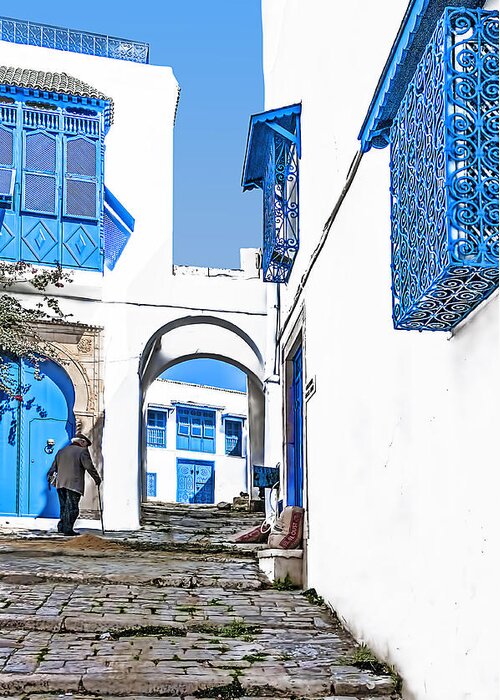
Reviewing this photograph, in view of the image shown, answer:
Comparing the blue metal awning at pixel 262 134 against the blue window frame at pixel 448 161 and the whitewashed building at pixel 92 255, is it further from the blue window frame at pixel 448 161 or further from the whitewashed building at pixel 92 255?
the blue window frame at pixel 448 161

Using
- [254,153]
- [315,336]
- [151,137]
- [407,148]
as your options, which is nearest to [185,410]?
[151,137]

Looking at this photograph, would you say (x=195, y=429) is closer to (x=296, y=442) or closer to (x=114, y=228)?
(x=114, y=228)

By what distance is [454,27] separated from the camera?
359 centimetres

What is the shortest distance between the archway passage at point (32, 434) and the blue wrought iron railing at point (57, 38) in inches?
216

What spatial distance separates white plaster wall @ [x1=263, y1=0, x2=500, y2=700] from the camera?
3998 millimetres

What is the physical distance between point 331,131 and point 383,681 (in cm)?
447

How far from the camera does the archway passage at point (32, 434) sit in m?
15.0

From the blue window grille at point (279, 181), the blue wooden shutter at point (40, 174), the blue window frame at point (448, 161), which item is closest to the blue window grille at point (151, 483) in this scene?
the blue wooden shutter at point (40, 174)

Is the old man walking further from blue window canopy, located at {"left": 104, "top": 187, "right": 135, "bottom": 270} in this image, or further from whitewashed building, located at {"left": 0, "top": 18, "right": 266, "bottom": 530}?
blue window canopy, located at {"left": 104, "top": 187, "right": 135, "bottom": 270}

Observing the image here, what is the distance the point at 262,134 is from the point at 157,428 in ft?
68.9

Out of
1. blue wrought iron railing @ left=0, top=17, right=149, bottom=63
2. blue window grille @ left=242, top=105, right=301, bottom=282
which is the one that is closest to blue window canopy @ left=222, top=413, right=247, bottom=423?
blue wrought iron railing @ left=0, top=17, right=149, bottom=63

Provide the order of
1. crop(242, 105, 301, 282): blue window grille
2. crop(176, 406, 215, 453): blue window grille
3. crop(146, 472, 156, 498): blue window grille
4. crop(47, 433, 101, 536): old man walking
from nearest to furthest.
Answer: crop(242, 105, 301, 282): blue window grille < crop(47, 433, 101, 536): old man walking < crop(146, 472, 156, 498): blue window grille < crop(176, 406, 215, 453): blue window grille

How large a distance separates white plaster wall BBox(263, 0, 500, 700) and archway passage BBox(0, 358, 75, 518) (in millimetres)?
6583

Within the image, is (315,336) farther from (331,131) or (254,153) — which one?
(254,153)
